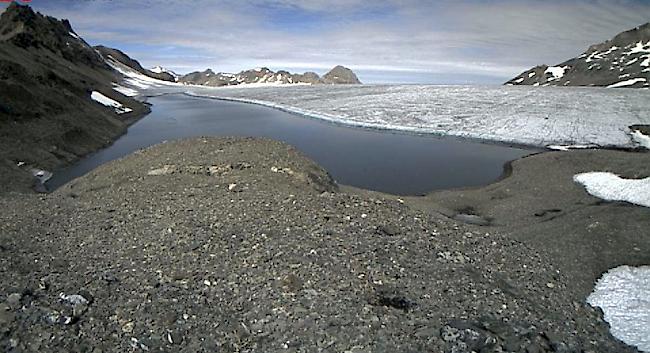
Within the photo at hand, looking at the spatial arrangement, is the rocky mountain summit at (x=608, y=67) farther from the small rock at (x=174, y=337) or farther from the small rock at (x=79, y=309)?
the small rock at (x=79, y=309)

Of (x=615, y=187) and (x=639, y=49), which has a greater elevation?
(x=639, y=49)

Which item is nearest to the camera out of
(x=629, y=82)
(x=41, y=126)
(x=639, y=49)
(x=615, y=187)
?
(x=615, y=187)

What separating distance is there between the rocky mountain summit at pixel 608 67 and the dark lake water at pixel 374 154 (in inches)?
2626

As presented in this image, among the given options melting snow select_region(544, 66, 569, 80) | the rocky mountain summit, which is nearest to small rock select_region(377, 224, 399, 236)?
the rocky mountain summit

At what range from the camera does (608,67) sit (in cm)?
9475

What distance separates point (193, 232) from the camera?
760cm

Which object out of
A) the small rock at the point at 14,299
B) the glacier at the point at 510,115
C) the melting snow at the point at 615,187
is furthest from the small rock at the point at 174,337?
the glacier at the point at 510,115

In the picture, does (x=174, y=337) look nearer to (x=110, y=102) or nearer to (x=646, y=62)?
(x=110, y=102)

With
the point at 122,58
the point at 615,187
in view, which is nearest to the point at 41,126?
the point at 615,187

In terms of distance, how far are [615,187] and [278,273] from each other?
11.2 metres

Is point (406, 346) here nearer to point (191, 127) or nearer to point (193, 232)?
point (193, 232)

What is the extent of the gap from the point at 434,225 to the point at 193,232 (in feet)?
15.3

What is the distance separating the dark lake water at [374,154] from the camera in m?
16.9

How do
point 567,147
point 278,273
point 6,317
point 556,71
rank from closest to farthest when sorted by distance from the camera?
point 6,317
point 278,273
point 567,147
point 556,71
